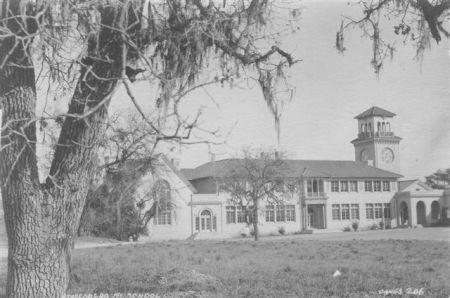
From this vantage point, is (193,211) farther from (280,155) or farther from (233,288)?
(233,288)

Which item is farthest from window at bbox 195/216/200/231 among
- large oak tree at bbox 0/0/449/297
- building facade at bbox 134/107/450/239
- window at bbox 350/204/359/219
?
large oak tree at bbox 0/0/449/297

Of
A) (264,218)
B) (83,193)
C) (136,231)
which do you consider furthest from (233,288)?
(264,218)

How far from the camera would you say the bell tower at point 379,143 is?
62.0m

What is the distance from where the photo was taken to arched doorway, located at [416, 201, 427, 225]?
57844 millimetres

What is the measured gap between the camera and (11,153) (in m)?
5.51

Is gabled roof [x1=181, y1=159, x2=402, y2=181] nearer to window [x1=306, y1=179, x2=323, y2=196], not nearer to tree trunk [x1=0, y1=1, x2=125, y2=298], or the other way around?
window [x1=306, y1=179, x2=323, y2=196]

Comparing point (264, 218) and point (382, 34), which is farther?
point (264, 218)

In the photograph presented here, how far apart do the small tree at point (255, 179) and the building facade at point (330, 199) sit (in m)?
1.86

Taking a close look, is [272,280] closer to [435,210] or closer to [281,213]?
[281,213]

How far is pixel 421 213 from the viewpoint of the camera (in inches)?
2309

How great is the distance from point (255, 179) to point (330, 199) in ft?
53.7

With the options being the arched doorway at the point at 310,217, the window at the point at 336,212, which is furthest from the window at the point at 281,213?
the window at the point at 336,212

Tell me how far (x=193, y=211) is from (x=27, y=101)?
41.2 meters

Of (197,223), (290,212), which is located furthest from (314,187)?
(197,223)
